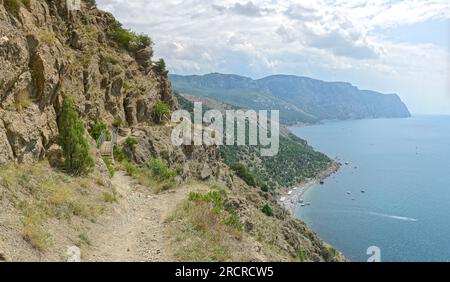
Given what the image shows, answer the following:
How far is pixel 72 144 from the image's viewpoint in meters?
16.9

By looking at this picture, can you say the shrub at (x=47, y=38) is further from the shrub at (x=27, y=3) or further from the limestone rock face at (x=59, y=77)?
the shrub at (x=27, y=3)

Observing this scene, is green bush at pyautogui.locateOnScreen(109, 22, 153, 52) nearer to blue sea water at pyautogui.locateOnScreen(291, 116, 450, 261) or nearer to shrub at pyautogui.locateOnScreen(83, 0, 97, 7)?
shrub at pyautogui.locateOnScreen(83, 0, 97, 7)

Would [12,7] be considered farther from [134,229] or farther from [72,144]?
[134,229]

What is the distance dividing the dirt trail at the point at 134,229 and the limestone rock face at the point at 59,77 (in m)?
4.26

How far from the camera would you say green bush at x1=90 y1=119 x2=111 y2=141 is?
2544 centimetres

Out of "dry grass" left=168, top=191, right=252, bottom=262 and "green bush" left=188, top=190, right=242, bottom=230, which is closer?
"dry grass" left=168, top=191, right=252, bottom=262

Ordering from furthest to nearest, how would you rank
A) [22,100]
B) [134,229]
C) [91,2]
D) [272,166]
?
1. [272,166]
2. [91,2]
3. [22,100]
4. [134,229]

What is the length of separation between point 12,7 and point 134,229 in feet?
35.2

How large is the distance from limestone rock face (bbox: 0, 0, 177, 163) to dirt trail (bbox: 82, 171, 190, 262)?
4.26 meters

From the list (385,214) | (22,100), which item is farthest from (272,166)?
(22,100)

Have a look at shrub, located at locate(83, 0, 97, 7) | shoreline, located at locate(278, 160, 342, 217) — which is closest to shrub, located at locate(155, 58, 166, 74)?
shrub, located at locate(83, 0, 97, 7)

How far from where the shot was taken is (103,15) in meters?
35.5

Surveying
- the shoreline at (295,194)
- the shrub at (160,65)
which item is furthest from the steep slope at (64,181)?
the shoreline at (295,194)
